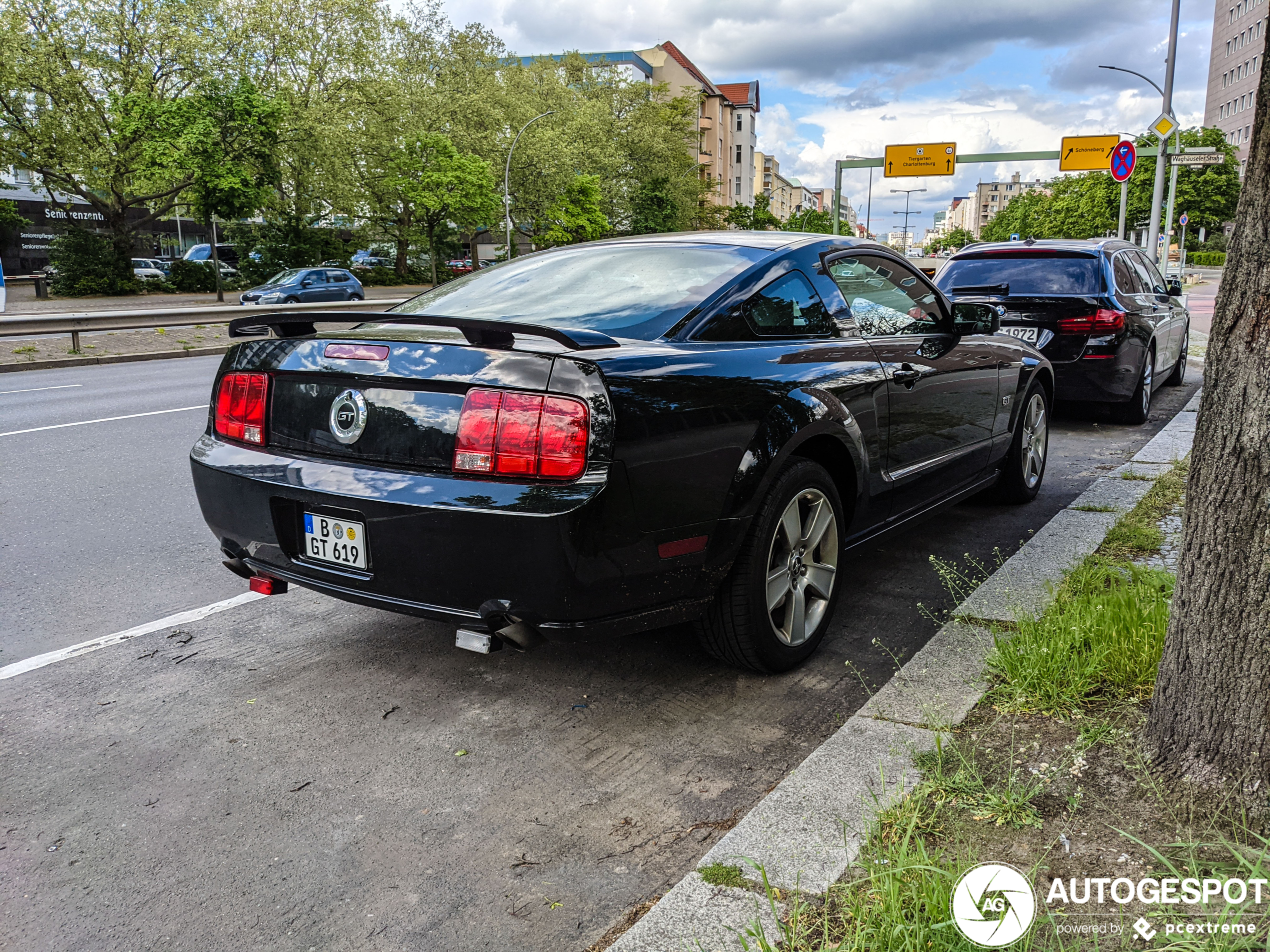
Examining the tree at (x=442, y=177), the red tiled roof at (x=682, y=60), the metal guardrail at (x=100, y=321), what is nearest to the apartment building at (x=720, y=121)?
the red tiled roof at (x=682, y=60)

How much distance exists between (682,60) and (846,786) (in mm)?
109385

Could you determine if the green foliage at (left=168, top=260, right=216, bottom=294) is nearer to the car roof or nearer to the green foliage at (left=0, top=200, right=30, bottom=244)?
the green foliage at (left=0, top=200, right=30, bottom=244)

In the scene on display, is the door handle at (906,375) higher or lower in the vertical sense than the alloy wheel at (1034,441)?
higher

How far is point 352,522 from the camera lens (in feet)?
9.69

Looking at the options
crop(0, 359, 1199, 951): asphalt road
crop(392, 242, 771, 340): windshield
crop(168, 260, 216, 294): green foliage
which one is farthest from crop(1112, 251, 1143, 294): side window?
crop(168, 260, 216, 294): green foliage

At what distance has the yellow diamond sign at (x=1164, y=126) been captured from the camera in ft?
62.5

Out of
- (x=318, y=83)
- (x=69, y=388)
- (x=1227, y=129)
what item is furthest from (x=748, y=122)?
(x=69, y=388)

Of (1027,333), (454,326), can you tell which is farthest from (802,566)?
(1027,333)

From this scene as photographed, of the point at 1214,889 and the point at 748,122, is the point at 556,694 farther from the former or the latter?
the point at 748,122

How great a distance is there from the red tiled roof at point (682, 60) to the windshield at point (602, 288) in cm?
10631

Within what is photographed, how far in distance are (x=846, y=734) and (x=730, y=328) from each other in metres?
1.36

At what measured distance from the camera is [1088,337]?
820 centimetres

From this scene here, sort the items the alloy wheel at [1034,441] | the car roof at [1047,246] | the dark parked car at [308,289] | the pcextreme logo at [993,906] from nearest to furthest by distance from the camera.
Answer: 1. the pcextreme logo at [993,906]
2. the alloy wheel at [1034,441]
3. the car roof at [1047,246]
4. the dark parked car at [308,289]

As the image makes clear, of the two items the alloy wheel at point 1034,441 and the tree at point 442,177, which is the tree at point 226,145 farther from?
the alloy wheel at point 1034,441
